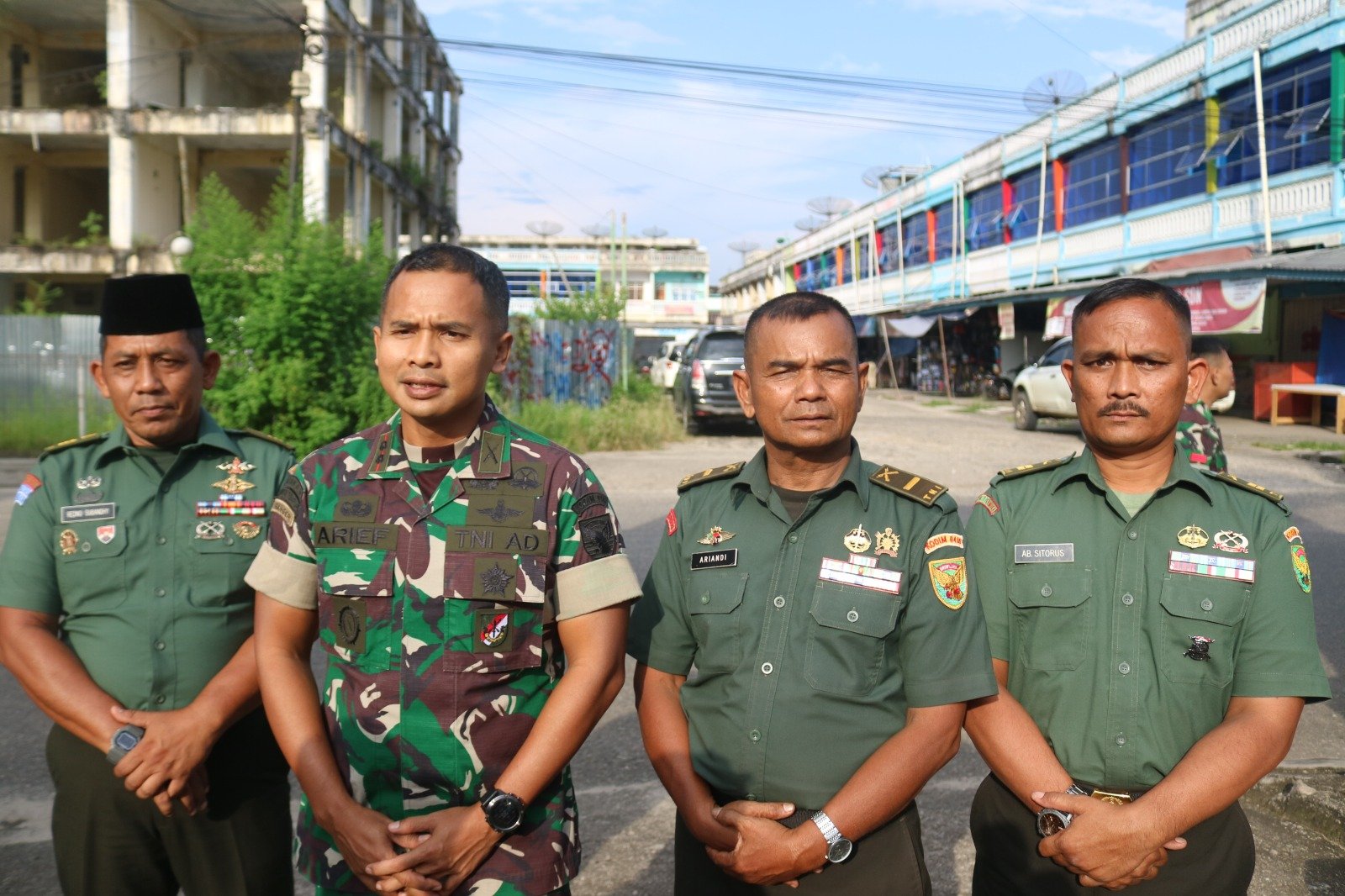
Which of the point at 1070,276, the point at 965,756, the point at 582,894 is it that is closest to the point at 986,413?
the point at 1070,276

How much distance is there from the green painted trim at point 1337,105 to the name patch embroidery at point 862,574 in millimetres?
18670

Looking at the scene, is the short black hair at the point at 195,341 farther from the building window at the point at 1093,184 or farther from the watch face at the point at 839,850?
the building window at the point at 1093,184

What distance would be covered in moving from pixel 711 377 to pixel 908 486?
47.6 ft

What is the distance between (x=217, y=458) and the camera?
2.54 meters

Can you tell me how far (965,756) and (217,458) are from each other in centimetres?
311

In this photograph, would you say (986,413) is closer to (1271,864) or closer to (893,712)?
(1271,864)

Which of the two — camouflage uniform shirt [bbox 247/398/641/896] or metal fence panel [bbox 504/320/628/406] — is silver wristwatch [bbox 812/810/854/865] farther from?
metal fence panel [bbox 504/320/628/406]

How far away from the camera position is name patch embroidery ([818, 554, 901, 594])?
210 centimetres

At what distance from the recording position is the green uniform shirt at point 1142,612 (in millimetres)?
2082

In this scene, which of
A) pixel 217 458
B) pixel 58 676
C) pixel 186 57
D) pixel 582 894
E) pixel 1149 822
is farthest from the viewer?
pixel 186 57

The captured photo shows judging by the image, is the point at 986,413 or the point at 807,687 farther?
the point at 986,413

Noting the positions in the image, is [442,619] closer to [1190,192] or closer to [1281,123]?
[1281,123]

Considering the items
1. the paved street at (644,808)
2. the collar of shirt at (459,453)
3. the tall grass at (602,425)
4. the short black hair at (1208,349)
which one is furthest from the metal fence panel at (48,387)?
the collar of shirt at (459,453)

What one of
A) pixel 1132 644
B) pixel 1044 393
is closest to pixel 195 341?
pixel 1132 644
